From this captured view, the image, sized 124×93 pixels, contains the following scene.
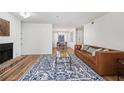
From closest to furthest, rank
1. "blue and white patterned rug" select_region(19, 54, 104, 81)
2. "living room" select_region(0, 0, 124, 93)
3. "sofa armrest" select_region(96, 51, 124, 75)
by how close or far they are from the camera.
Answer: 1. "living room" select_region(0, 0, 124, 93)
2. "blue and white patterned rug" select_region(19, 54, 104, 81)
3. "sofa armrest" select_region(96, 51, 124, 75)

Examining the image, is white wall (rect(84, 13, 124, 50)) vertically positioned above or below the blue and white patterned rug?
above

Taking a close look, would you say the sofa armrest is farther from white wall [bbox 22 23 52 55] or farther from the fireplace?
white wall [bbox 22 23 52 55]

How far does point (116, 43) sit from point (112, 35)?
448 millimetres

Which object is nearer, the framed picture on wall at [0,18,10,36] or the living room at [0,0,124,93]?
the living room at [0,0,124,93]

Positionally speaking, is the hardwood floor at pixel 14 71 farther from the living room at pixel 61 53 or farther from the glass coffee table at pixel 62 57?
the glass coffee table at pixel 62 57

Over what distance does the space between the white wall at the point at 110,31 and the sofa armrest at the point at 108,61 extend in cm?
83

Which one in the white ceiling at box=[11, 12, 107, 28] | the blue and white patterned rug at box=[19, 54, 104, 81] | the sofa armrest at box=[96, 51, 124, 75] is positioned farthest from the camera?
the white ceiling at box=[11, 12, 107, 28]

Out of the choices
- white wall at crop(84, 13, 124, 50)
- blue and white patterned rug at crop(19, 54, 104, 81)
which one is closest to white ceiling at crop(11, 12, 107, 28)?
white wall at crop(84, 13, 124, 50)

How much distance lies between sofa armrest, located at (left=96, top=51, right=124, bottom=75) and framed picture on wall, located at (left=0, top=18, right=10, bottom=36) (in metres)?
3.98

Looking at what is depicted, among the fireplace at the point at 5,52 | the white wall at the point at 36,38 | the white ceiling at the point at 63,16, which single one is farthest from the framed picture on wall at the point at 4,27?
the white wall at the point at 36,38

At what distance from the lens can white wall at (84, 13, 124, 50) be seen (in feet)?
16.0

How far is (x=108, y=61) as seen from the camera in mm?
4156

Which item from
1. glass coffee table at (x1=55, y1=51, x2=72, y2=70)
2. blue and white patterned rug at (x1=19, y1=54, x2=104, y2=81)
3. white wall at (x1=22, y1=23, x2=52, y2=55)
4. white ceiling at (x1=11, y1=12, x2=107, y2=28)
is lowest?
blue and white patterned rug at (x1=19, y1=54, x2=104, y2=81)

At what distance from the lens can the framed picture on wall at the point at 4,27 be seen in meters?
5.65
